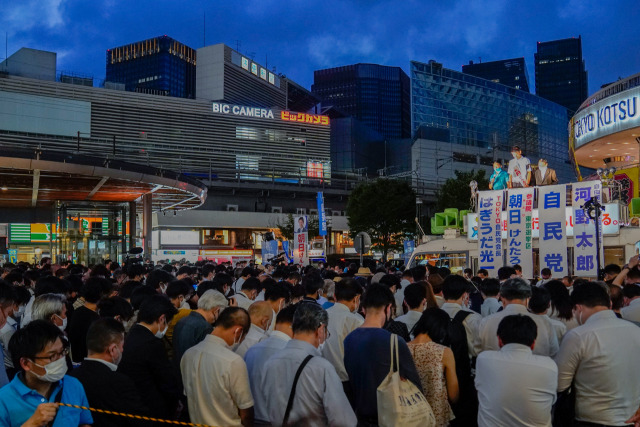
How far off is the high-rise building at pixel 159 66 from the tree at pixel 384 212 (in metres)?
121

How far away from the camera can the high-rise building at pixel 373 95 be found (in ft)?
500

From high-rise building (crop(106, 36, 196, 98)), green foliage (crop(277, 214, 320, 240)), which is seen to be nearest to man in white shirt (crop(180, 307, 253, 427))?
green foliage (crop(277, 214, 320, 240))

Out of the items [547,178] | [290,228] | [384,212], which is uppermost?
[384,212]

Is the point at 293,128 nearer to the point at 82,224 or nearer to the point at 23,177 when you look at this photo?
the point at 82,224

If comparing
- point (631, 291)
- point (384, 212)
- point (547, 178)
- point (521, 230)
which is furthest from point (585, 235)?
point (384, 212)

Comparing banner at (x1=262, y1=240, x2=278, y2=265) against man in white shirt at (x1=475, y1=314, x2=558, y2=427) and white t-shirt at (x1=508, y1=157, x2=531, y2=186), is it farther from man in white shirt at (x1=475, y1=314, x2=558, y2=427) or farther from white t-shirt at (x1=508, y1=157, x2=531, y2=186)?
man in white shirt at (x1=475, y1=314, x2=558, y2=427)

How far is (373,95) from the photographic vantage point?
15312 cm

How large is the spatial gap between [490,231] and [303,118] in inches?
2081

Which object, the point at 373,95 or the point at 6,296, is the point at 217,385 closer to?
the point at 6,296

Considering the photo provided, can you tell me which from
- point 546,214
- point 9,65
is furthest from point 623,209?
point 9,65

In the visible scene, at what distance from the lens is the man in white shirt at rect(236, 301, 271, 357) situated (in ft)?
15.9

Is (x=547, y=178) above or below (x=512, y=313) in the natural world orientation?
above

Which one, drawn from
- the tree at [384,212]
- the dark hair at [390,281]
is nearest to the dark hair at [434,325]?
the dark hair at [390,281]

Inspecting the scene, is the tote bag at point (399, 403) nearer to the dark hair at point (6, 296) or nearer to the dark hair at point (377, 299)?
the dark hair at point (377, 299)
